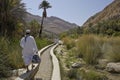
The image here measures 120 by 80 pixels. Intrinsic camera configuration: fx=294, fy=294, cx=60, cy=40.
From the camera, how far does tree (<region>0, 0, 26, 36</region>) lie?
3099cm

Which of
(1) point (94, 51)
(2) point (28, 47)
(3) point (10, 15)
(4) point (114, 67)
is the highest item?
(3) point (10, 15)

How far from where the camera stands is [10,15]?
32094mm

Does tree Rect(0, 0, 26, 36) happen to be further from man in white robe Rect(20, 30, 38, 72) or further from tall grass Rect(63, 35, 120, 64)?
man in white robe Rect(20, 30, 38, 72)

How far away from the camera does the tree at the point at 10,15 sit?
30992 mm

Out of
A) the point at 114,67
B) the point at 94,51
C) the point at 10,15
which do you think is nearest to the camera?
the point at 114,67

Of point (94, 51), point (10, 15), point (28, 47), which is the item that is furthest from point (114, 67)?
point (10, 15)

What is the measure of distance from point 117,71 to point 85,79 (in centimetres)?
398

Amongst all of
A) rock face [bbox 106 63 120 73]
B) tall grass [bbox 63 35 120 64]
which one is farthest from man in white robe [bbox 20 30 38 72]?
tall grass [bbox 63 35 120 64]

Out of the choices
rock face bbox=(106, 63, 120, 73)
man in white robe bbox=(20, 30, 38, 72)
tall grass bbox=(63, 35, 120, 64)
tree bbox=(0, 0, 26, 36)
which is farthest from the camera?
tree bbox=(0, 0, 26, 36)

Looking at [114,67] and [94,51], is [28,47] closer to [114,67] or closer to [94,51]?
[114,67]

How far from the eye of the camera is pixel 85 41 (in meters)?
20.7

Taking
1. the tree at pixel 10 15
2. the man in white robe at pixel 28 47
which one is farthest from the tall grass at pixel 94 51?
the tree at pixel 10 15

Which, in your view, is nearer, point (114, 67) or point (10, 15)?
point (114, 67)

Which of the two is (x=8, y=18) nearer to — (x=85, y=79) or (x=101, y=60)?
(x=101, y=60)
